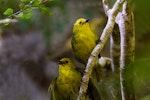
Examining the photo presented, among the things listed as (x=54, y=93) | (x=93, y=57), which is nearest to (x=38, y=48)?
(x=54, y=93)

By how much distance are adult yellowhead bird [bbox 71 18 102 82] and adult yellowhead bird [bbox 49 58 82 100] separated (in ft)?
0.32

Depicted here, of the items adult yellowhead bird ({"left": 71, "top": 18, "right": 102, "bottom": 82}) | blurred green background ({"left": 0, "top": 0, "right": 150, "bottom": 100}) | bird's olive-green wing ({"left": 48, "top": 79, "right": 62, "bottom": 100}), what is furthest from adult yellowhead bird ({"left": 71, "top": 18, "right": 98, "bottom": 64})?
blurred green background ({"left": 0, "top": 0, "right": 150, "bottom": 100})

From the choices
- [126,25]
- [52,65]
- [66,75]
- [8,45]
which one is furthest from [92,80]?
[8,45]

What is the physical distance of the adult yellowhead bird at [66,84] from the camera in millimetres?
1833

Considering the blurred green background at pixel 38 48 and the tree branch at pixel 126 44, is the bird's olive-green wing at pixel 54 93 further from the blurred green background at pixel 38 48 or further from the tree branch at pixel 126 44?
the blurred green background at pixel 38 48

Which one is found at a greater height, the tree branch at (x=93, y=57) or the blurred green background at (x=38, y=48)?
the tree branch at (x=93, y=57)

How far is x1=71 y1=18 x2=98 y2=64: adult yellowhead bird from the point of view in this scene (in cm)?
194

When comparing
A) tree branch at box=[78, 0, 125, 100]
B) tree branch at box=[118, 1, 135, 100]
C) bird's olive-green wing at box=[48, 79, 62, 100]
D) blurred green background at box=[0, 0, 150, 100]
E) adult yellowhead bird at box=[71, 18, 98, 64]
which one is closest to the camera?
tree branch at box=[78, 0, 125, 100]

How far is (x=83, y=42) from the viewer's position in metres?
1.97

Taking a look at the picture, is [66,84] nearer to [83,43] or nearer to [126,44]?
[83,43]

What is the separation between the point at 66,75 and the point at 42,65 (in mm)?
3241

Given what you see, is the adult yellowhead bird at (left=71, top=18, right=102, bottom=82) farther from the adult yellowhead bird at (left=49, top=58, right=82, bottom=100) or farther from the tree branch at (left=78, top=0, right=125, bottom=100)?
the tree branch at (left=78, top=0, right=125, bottom=100)

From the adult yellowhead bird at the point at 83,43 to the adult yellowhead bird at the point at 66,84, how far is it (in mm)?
97

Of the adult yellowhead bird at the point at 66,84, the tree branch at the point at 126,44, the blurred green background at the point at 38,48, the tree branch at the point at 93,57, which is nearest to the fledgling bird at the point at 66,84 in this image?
the adult yellowhead bird at the point at 66,84
